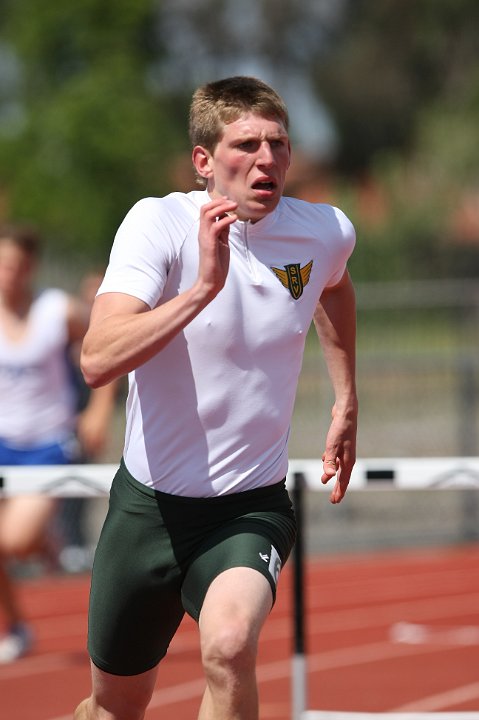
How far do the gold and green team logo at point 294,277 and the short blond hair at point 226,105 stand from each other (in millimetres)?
411

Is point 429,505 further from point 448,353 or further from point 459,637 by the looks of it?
point 459,637

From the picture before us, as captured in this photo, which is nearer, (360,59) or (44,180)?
(44,180)

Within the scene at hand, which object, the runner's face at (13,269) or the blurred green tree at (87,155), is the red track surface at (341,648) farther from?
the blurred green tree at (87,155)

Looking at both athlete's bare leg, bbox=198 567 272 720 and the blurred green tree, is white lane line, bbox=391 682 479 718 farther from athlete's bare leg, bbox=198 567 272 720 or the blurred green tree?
the blurred green tree

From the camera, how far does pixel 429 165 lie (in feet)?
154

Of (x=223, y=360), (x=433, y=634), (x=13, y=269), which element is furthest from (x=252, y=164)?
(x=433, y=634)

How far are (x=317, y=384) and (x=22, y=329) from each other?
3992 millimetres

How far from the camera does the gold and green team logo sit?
13.5ft

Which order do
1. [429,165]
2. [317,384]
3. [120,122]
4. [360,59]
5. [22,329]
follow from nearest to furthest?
1. [22,329]
2. [317,384]
3. [120,122]
4. [429,165]
5. [360,59]

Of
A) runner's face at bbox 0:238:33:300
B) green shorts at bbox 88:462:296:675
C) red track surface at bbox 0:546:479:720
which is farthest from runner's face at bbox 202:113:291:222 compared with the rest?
runner's face at bbox 0:238:33:300

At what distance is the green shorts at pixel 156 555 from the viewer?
13.4 ft

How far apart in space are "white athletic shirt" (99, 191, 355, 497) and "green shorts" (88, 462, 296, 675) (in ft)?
0.20

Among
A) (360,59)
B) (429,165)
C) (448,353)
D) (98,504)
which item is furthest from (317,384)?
(360,59)

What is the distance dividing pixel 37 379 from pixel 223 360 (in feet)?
14.6
